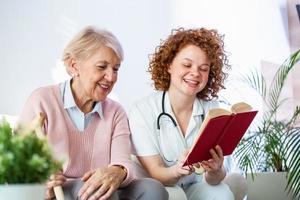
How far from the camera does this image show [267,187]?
307 cm

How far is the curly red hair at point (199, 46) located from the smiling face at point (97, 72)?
0.43 meters

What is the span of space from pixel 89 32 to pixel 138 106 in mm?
453

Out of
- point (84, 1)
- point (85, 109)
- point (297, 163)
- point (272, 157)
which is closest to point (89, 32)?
point (85, 109)

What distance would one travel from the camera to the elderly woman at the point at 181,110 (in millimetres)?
2180

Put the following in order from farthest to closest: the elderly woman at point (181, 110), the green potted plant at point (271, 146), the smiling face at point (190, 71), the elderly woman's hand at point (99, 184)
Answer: the green potted plant at point (271, 146) → the smiling face at point (190, 71) → the elderly woman at point (181, 110) → the elderly woman's hand at point (99, 184)

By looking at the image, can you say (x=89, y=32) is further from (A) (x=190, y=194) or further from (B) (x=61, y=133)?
(A) (x=190, y=194)

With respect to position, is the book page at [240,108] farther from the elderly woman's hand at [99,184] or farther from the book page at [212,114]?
the elderly woman's hand at [99,184]

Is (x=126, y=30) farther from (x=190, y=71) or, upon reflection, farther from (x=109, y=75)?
(x=109, y=75)

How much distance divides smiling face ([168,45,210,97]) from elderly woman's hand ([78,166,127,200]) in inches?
26.7

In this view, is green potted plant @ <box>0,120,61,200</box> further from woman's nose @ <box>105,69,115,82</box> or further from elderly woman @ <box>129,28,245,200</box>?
elderly woman @ <box>129,28,245,200</box>

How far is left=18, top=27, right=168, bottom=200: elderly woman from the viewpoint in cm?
186

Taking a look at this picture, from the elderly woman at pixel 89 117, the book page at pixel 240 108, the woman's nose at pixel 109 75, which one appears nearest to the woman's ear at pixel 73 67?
the elderly woman at pixel 89 117

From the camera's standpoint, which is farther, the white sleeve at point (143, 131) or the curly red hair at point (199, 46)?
the curly red hair at point (199, 46)

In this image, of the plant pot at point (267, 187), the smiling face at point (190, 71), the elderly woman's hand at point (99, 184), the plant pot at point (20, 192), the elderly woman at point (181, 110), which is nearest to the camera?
the plant pot at point (20, 192)
